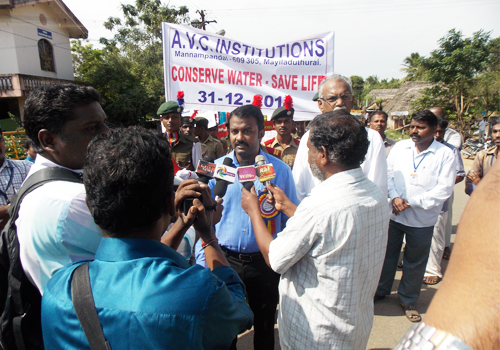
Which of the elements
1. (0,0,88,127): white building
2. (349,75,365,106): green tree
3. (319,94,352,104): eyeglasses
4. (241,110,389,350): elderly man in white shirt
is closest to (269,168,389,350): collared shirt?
(241,110,389,350): elderly man in white shirt

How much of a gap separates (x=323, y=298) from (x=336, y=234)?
13.3 inches

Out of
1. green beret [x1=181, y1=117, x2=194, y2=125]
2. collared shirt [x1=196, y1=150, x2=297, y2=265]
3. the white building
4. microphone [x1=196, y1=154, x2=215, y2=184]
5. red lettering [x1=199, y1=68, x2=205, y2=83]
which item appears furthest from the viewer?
the white building

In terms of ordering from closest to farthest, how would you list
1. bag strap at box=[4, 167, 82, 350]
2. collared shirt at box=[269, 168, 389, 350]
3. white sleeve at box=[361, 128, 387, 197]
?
1. bag strap at box=[4, 167, 82, 350]
2. collared shirt at box=[269, 168, 389, 350]
3. white sleeve at box=[361, 128, 387, 197]

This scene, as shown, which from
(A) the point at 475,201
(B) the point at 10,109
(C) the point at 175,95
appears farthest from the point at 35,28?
(A) the point at 475,201

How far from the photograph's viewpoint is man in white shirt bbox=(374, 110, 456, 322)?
2.79m

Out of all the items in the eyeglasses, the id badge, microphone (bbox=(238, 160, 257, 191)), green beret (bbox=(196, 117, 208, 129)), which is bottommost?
the id badge

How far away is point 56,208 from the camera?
106 cm

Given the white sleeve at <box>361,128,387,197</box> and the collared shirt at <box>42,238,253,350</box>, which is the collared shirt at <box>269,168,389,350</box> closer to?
the collared shirt at <box>42,238,253,350</box>

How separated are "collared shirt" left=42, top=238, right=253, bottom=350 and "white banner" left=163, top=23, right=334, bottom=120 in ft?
11.1

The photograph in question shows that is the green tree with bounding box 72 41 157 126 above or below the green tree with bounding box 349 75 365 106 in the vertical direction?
below

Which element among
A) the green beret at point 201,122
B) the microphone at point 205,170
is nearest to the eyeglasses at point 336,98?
the microphone at point 205,170

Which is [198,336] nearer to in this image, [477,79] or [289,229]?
[289,229]

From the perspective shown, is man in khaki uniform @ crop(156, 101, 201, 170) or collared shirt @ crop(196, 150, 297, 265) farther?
man in khaki uniform @ crop(156, 101, 201, 170)

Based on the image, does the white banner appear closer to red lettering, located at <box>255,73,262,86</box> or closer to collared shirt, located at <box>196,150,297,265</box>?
red lettering, located at <box>255,73,262,86</box>
